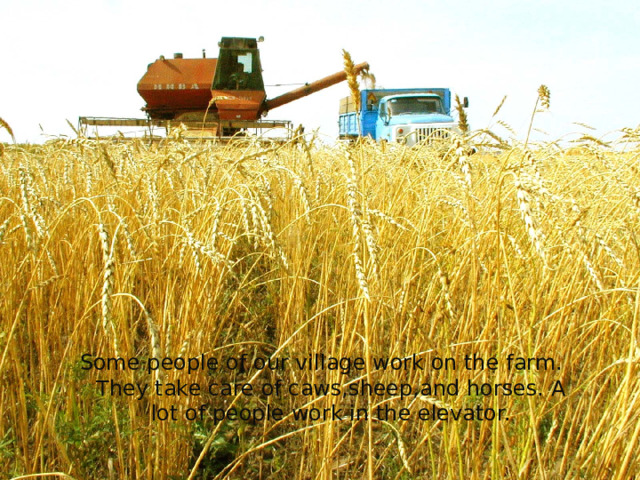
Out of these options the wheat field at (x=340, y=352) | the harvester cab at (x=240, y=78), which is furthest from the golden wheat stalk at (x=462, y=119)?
the harvester cab at (x=240, y=78)

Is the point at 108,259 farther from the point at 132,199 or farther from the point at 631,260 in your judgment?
the point at 631,260

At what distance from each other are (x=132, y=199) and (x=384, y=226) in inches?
41.1

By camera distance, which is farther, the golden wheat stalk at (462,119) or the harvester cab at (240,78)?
the harvester cab at (240,78)

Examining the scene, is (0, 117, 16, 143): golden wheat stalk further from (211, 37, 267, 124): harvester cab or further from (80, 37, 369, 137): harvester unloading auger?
(211, 37, 267, 124): harvester cab

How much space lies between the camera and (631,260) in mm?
1652

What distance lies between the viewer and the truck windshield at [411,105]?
1192 centimetres

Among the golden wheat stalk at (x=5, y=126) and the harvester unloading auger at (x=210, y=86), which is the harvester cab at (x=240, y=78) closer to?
the harvester unloading auger at (x=210, y=86)

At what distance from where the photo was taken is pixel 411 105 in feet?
39.3

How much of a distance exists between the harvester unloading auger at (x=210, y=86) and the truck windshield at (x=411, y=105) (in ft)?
4.75

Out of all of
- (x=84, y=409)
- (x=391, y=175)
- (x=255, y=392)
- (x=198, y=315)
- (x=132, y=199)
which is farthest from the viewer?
(x=391, y=175)

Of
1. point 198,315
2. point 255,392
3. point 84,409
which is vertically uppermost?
point 198,315

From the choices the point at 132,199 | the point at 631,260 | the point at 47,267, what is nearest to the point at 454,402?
the point at 631,260

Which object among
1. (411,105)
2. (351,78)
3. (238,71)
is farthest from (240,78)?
(351,78)

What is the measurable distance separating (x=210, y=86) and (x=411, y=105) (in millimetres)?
5182
